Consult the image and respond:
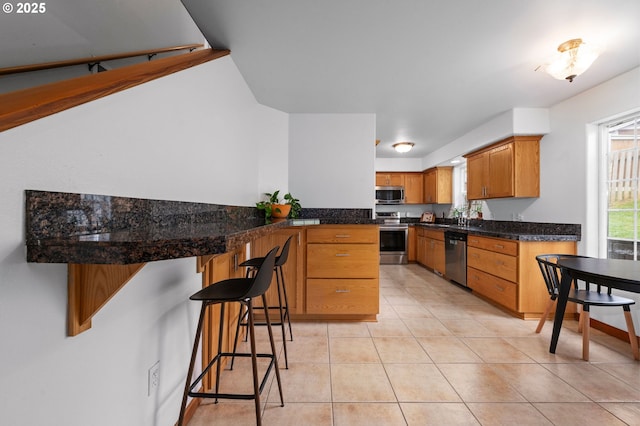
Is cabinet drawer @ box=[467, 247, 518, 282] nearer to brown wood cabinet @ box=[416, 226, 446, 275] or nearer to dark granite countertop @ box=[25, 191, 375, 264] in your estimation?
brown wood cabinet @ box=[416, 226, 446, 275]

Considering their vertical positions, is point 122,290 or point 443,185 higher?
point 443,185

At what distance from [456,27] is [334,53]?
0.84 meters

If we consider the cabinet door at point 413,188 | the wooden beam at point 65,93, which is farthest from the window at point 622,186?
the wooden beam at point 65,93

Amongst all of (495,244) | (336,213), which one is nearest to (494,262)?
(495,244)

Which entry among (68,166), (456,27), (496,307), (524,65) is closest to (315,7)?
(456,27)

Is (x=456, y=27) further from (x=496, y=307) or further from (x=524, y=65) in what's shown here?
(x=496, y=307)

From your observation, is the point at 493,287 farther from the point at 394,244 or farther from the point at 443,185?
the point at 443,185

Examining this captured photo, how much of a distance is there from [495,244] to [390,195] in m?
3.10

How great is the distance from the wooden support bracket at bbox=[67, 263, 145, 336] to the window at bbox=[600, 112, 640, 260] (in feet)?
12.3

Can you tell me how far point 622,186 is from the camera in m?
2.69

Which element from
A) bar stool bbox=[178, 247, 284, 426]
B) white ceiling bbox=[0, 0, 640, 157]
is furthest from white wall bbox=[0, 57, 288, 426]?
white ceiling bbox=[0, 0, 640, 157]

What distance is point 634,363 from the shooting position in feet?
6.97

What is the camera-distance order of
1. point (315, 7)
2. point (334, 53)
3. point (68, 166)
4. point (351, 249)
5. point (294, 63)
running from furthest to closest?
1. point (351, 249)
2. point (294, 63)
3. point (334, 53)
4. point (315, 7)
5. point (68, 166)

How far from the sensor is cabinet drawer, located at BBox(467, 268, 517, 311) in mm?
3059
